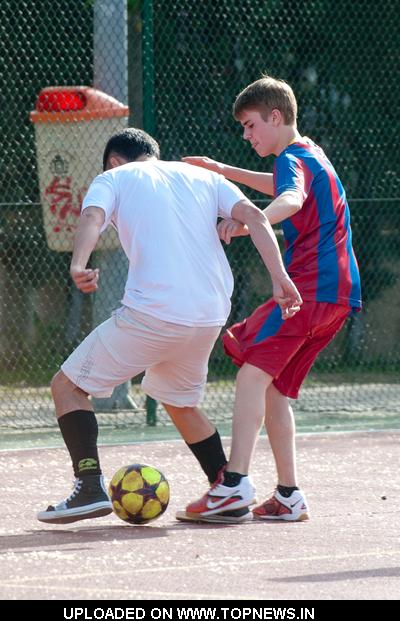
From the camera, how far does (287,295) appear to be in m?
5.57

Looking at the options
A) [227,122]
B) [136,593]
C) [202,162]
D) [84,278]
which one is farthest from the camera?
[227,122]

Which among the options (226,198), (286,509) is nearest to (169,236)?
(226,198)

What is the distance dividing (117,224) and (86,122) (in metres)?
4.43

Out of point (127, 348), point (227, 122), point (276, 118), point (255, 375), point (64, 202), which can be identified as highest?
point (276, 118)

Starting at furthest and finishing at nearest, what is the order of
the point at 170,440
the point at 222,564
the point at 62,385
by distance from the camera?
the point at 170,440 → the point at 62,385 → the point at 222,564

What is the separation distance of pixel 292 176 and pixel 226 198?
0.32 m

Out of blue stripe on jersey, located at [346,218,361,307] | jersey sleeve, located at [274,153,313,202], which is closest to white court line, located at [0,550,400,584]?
blue stripe on jersey, located at [346,218,361,307]

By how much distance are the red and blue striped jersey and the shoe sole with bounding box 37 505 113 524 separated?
52.8 inches

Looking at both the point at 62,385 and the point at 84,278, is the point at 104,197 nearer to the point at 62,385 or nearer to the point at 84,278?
the point at 84,278

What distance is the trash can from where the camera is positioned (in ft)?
32.8

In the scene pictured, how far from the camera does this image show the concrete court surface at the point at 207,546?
4.50m

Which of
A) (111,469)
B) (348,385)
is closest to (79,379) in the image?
(111,469)

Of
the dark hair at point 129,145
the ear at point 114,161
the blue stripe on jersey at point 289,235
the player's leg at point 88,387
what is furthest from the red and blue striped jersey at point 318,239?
the player's leg at point 88,387

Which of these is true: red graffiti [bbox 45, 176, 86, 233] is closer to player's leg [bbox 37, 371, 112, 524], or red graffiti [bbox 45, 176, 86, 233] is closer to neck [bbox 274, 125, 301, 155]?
neck [bbox 274, 125, 301, 155]
